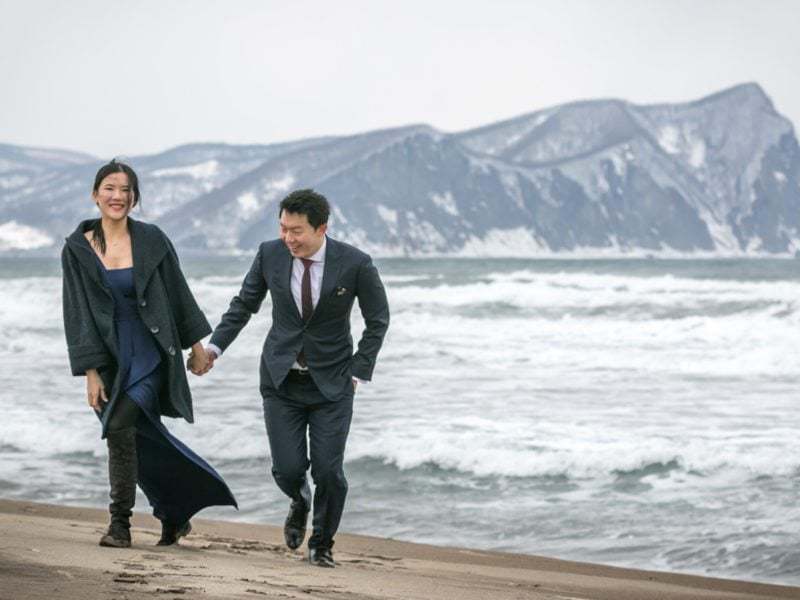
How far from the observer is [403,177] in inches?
4604

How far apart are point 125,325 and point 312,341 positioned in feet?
2.19

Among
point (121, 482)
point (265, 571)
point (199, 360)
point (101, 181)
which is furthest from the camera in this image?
point (199, 360)

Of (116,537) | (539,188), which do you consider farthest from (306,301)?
(539,188)

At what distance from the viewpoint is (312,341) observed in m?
4.94

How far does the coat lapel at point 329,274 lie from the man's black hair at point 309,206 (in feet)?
0.36

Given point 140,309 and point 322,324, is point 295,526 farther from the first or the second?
point 140,309

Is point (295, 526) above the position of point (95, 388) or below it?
below

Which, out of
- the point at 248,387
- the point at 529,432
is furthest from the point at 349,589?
the point at 248,387

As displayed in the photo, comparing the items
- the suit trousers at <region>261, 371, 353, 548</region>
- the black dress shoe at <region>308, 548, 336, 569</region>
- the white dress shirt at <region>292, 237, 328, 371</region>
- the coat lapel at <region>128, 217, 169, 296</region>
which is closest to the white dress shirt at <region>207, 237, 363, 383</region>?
the white dress shirt at <region>292, 237, 328, 371</region>

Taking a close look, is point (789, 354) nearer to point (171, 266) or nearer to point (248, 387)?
point (248, 387)

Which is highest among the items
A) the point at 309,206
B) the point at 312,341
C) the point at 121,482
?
the point at 309,206

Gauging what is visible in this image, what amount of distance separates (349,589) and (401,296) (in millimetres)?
32559

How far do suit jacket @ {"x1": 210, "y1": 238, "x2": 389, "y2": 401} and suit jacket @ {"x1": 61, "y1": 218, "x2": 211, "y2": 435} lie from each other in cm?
23

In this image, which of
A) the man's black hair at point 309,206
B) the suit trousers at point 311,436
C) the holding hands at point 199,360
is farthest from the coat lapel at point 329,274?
the holding hands at point 199,360
